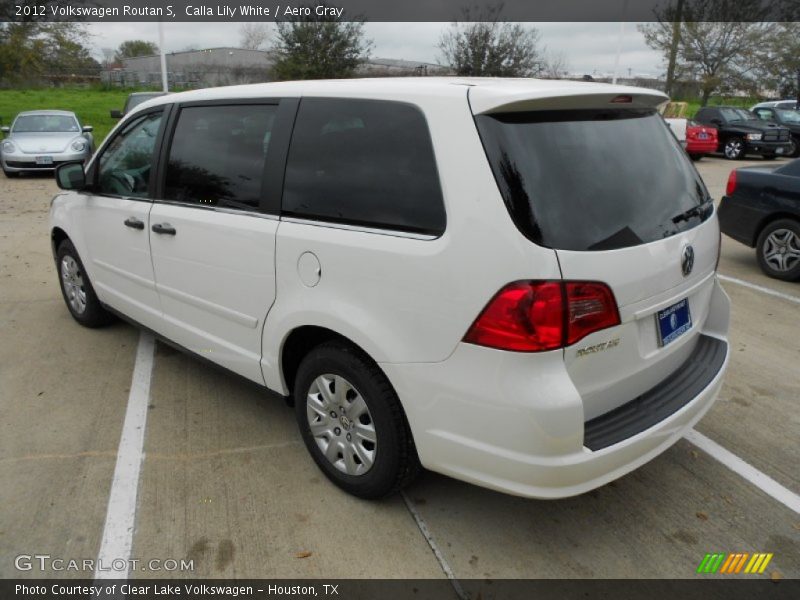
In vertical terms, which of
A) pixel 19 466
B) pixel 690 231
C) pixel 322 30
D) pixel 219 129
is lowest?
pixel 19 466

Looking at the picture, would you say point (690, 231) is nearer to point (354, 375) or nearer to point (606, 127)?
point (606, 127)

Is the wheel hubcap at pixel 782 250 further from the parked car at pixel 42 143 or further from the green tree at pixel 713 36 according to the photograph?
the green tree at pixel 713 36

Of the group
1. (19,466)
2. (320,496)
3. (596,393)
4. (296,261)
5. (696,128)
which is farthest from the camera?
(696,128)

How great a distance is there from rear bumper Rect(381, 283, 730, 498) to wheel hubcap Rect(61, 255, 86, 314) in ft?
11.3

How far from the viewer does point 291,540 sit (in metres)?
2.58

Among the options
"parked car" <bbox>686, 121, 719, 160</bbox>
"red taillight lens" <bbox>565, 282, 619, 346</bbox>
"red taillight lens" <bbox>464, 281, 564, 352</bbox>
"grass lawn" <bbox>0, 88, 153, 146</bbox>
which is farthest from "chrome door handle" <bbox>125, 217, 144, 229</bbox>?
"grass lawn" <bbox>0, 88, 153, 146</bbox>

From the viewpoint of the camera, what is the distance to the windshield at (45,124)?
13.9 meters

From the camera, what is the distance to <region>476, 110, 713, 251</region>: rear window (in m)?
2.12

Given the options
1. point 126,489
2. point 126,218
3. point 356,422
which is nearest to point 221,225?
point 126,218

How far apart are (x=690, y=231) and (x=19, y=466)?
3376 millimetres

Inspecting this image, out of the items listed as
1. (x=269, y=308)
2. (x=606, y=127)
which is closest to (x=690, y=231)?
(x=606, y=127)

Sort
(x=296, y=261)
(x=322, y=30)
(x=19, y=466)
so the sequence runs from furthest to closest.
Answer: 1. (x=322, y=30)
2. (x=19, y=466)
3. (x=296, y=261)

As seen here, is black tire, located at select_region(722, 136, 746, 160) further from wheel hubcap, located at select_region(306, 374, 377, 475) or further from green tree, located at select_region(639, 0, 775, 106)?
wheel hubcap, located at select_region(306, 374, 377, 475)
